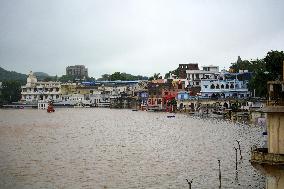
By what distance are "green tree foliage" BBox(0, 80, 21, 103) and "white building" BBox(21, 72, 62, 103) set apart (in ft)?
18.7

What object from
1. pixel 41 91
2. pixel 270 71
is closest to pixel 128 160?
pixel 270 71

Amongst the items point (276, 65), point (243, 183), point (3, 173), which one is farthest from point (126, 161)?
point (276, 65)

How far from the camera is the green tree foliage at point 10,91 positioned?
556 feet

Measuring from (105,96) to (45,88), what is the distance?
2529 cm

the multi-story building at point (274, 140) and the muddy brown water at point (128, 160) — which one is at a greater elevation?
the multi-story building at point (274, 140)

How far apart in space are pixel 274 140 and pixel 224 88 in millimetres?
87414

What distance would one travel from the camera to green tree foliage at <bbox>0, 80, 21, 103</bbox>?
556 ft

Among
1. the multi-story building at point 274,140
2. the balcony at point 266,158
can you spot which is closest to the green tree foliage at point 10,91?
the balcony at point 266,158

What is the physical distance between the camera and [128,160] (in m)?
38.9

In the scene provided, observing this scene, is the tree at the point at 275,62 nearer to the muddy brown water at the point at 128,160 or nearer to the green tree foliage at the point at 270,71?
the green tree foliage at the point at 270,71

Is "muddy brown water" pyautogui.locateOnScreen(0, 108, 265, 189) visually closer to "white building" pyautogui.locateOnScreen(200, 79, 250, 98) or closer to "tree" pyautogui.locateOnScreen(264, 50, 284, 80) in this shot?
"tree" pyautogui.locateOnScreen(264, 50, 284, 80)

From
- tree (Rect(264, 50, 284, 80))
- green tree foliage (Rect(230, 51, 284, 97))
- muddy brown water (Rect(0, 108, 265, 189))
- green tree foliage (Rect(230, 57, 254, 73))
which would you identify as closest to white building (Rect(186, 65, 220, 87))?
green tree foliage (Rect(230, 57, 254, 73))

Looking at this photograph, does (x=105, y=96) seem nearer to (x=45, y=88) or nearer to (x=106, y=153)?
(x=45, y=88)

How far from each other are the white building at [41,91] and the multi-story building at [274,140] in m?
152
